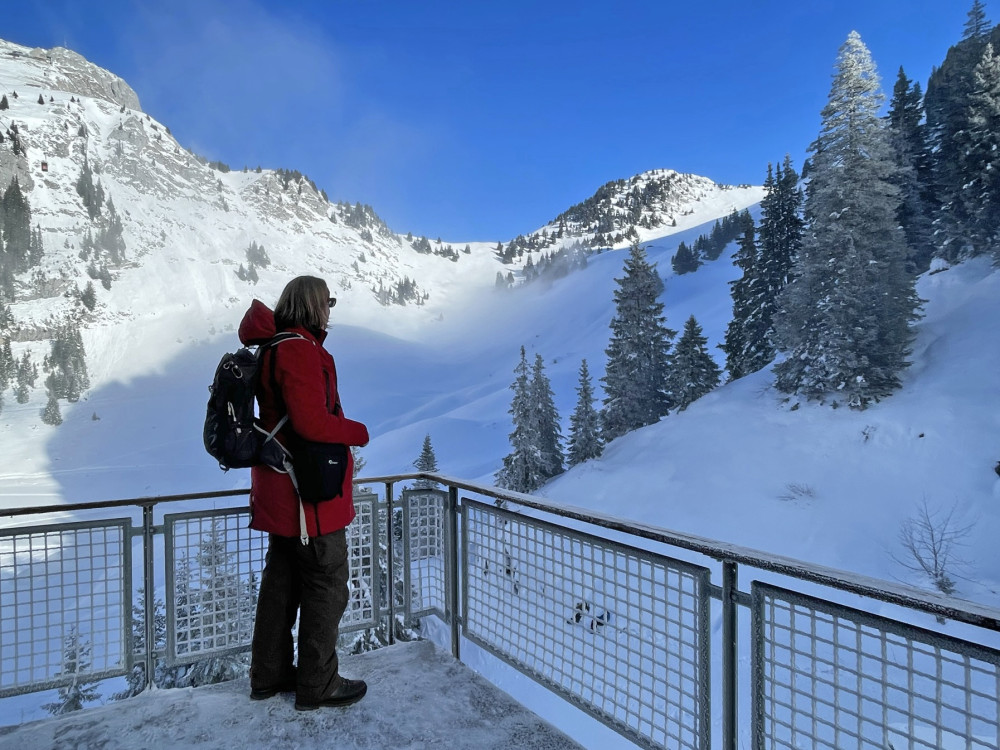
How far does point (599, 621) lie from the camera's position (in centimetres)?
196

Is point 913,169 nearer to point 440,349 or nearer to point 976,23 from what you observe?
point 976,23

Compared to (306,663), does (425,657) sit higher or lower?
lower

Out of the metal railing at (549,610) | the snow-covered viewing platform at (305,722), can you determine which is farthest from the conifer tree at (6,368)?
the snow-covered viewing platform at (305,722)

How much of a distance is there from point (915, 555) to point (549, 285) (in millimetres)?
81059

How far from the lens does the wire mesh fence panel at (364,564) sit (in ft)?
10.3

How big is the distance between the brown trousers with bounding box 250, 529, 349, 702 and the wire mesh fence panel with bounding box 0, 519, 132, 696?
0.75 m

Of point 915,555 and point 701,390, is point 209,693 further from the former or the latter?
point 701,390

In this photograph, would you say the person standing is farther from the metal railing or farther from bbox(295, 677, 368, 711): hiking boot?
the metal railing

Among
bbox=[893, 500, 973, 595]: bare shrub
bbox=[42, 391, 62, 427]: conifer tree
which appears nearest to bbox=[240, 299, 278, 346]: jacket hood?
bbox=[893, 500, 973, 595]: bare shrub

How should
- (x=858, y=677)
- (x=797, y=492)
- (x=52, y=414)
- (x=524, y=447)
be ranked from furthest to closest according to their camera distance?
(x=52, y=414)
(x=524, y=447)
(x=797, y=492)
(x=858, y=677)

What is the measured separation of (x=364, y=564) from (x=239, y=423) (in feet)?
4.72

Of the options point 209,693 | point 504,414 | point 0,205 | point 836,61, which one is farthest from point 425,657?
→ point 0,205

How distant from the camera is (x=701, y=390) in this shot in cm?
2275

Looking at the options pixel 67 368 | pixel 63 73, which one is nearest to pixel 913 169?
pixel 67 368
